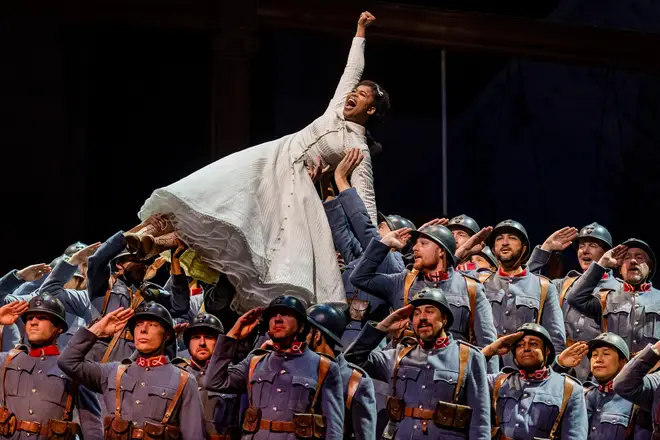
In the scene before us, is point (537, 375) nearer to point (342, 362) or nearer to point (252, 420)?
point (342, 362)

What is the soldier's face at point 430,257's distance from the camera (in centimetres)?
723

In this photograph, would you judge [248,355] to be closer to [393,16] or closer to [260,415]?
[260,415]

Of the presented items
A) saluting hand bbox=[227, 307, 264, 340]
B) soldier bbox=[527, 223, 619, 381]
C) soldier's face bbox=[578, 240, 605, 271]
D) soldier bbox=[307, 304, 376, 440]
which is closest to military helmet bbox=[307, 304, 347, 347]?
soldier bbox=[307, 304, 376, 440]

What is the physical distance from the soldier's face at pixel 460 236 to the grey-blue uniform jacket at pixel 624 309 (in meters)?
0.80

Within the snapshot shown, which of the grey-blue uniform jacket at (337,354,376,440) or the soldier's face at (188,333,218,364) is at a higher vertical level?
the soldier's face at (188,333,218,364)

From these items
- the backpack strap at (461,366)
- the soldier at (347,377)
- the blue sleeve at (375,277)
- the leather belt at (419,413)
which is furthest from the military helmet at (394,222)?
the leather belt at (419,413)

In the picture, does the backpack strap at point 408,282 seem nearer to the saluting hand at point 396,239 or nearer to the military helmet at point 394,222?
the saluting hand at point 396,239

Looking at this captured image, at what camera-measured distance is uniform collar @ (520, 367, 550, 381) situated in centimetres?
697

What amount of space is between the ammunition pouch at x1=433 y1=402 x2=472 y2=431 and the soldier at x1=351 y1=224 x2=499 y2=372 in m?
0.63

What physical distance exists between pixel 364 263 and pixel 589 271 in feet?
5.30

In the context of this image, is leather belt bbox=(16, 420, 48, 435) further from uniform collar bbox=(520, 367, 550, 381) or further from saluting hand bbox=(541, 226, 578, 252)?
saluting hand bbox=(541, 226, 578, 252)

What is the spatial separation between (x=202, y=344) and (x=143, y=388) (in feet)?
1.94

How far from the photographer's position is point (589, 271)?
8.09 meters

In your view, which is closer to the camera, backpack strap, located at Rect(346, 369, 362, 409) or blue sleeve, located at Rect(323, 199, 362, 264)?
backpack strap, located at Rect(346, 369, 362, 409)
